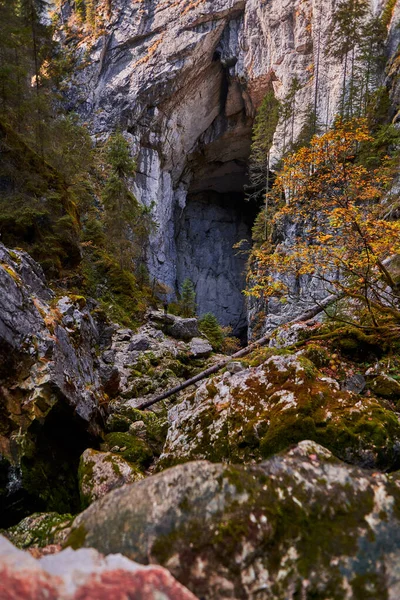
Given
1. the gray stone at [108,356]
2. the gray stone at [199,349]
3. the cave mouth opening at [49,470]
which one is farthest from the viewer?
the gray stone at [199,349]

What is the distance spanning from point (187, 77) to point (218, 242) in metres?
20.5

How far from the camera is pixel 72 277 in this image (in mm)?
13672

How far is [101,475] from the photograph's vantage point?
4562mm

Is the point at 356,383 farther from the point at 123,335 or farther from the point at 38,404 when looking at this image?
the point at 123,335

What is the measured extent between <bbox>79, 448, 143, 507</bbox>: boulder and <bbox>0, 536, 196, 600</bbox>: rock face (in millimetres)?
2899

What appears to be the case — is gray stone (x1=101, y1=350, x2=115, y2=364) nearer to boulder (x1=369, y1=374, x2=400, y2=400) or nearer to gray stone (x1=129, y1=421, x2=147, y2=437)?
gray stone (x1=129, y1=421, x2=147, y2=437)

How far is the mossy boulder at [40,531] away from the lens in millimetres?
2844

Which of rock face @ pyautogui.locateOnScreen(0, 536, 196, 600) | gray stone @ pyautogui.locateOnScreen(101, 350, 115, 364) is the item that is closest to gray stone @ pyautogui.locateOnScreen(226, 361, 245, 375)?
rock face @ pyautogui.locateOnScreen(0, 536, 196, 600)

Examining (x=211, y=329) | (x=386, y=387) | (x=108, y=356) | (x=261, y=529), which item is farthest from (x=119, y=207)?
(x=261, y=529)

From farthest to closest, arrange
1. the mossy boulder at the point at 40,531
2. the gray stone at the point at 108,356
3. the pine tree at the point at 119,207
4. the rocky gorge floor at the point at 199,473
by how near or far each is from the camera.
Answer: the pine tree at the point at 119,207
the gray stone at the point at 108,356
the mossy boulder at the point at 40,531
the rocky gorge floor at the point at 199,473

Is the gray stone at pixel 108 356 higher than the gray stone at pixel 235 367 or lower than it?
lower

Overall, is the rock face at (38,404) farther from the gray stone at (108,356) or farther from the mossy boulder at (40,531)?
the gray stone at (108,356)

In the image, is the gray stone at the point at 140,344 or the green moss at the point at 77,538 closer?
the green moss at the point at 77,538

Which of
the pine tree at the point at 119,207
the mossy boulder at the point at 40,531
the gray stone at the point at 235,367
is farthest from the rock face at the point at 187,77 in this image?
the mossy boulder at the point at 40,531
